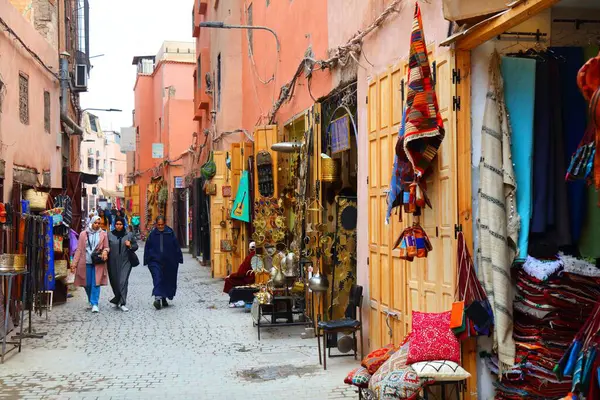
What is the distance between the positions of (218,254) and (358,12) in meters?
11.1

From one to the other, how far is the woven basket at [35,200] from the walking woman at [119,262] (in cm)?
136

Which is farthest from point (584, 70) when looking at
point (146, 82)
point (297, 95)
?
point (146, 82)

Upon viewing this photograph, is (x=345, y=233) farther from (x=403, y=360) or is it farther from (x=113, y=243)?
(x=113, y=243)

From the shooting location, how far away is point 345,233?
9562 mm

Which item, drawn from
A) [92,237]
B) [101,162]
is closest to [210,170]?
[92,237]

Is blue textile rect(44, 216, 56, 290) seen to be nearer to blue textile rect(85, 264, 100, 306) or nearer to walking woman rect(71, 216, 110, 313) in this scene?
walking woman rect(71, 216, 110, 313)

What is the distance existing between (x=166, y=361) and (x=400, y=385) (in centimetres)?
379

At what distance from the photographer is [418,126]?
18.5ft

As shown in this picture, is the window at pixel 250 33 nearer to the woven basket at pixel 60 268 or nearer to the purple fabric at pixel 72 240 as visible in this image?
the purple fabric at pixel 72 240

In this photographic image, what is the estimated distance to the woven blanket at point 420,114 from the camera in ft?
18.5

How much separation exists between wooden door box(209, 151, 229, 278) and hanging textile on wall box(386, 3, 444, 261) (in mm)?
12467

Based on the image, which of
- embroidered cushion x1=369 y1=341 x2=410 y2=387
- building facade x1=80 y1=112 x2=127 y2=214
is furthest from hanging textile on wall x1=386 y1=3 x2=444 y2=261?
building facade x1=80 y1=112 x2=127 y2=214

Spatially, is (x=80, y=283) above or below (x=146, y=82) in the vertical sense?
below

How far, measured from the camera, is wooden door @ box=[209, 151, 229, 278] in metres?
18.5
